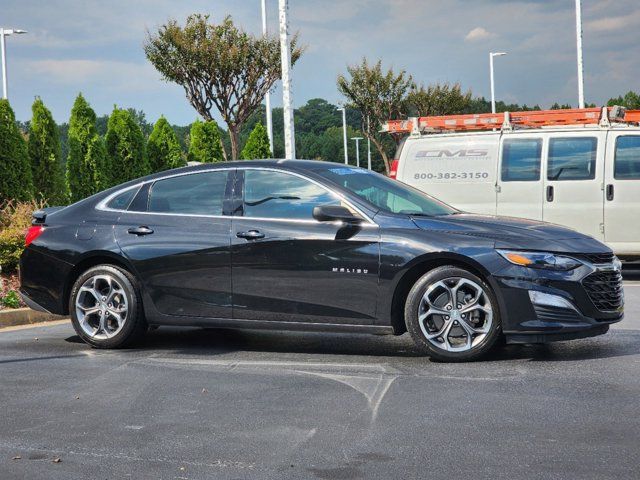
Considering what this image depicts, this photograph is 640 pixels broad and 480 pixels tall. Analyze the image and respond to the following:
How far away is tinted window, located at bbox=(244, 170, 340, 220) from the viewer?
25.5 ft

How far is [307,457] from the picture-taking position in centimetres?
488

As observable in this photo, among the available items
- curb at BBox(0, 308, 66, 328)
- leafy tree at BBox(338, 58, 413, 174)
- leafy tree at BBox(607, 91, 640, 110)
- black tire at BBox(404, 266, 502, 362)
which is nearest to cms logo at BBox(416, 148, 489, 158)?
curb at BBox(0, 308, 66, 328)

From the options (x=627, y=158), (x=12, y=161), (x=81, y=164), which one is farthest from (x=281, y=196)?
(x=81, y=164)

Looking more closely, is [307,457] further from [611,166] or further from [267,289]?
[611,166]

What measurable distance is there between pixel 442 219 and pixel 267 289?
1.47 metres

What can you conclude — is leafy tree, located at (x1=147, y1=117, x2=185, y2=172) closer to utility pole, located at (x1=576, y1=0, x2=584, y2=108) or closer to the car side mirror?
utility pole, located at (x1=576, y1=0, x2=584, y2=108)

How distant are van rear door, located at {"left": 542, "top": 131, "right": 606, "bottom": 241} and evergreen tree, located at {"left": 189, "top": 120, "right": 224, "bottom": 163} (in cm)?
1972

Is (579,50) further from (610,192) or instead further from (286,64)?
(610,192)

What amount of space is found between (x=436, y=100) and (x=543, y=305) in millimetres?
50941

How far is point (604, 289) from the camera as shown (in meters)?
7.29

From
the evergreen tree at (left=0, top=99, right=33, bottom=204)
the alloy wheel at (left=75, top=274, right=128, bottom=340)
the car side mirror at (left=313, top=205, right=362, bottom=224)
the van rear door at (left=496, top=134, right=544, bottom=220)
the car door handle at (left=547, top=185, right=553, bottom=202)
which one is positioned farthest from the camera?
the evergreen tree at (left=0, top=99, right=33, bottom=204)

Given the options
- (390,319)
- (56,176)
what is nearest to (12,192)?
(56,176)

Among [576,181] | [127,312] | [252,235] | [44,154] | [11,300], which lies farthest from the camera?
[44,154]

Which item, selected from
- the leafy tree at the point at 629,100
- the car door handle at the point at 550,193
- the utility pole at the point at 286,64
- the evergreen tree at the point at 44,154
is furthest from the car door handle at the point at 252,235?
the leafy tree at the point at 629,100
